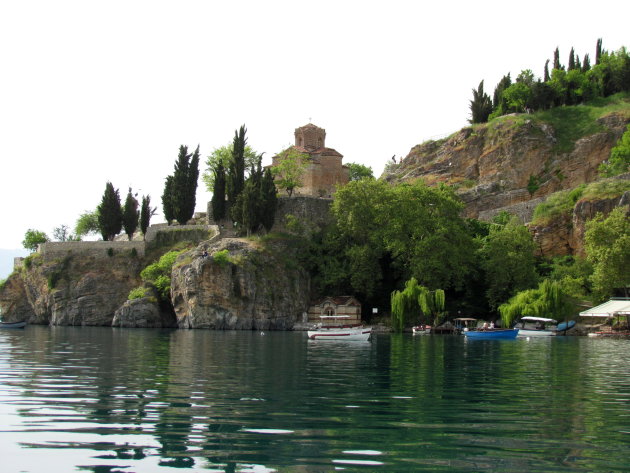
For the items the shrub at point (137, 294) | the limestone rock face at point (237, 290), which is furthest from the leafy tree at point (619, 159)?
the shrub at point (137, 294)

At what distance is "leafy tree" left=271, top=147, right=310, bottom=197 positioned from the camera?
278 feet

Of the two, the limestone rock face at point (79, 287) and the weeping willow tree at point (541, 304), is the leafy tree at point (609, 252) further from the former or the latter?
the limestone rock face at point (79, 287)

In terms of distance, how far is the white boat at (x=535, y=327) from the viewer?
178 ft

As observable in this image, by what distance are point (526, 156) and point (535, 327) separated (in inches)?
1220

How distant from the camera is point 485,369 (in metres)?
27.3

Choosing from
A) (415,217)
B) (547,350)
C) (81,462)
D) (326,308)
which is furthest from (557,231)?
(81,462)

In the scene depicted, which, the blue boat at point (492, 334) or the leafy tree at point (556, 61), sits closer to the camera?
the blue boat at point (492, 334)

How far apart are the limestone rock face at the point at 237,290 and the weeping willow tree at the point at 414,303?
12.3m

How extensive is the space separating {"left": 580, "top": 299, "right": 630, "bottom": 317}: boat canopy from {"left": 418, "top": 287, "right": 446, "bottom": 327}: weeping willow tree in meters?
10.8

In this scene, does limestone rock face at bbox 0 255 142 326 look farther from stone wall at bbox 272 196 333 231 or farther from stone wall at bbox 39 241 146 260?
stone wall at bbox 272 196 333 231

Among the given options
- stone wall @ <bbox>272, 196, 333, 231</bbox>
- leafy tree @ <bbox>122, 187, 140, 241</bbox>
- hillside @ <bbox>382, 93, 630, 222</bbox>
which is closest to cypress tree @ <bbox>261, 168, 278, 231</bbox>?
stone wall @ <bbox>272, 196, 333, 231</bbox>

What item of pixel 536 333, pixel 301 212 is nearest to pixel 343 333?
pixel 536 333

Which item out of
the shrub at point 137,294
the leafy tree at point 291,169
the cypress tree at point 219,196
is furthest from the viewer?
the leafy tree at point 291,169

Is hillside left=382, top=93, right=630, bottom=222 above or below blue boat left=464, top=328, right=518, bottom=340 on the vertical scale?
above
